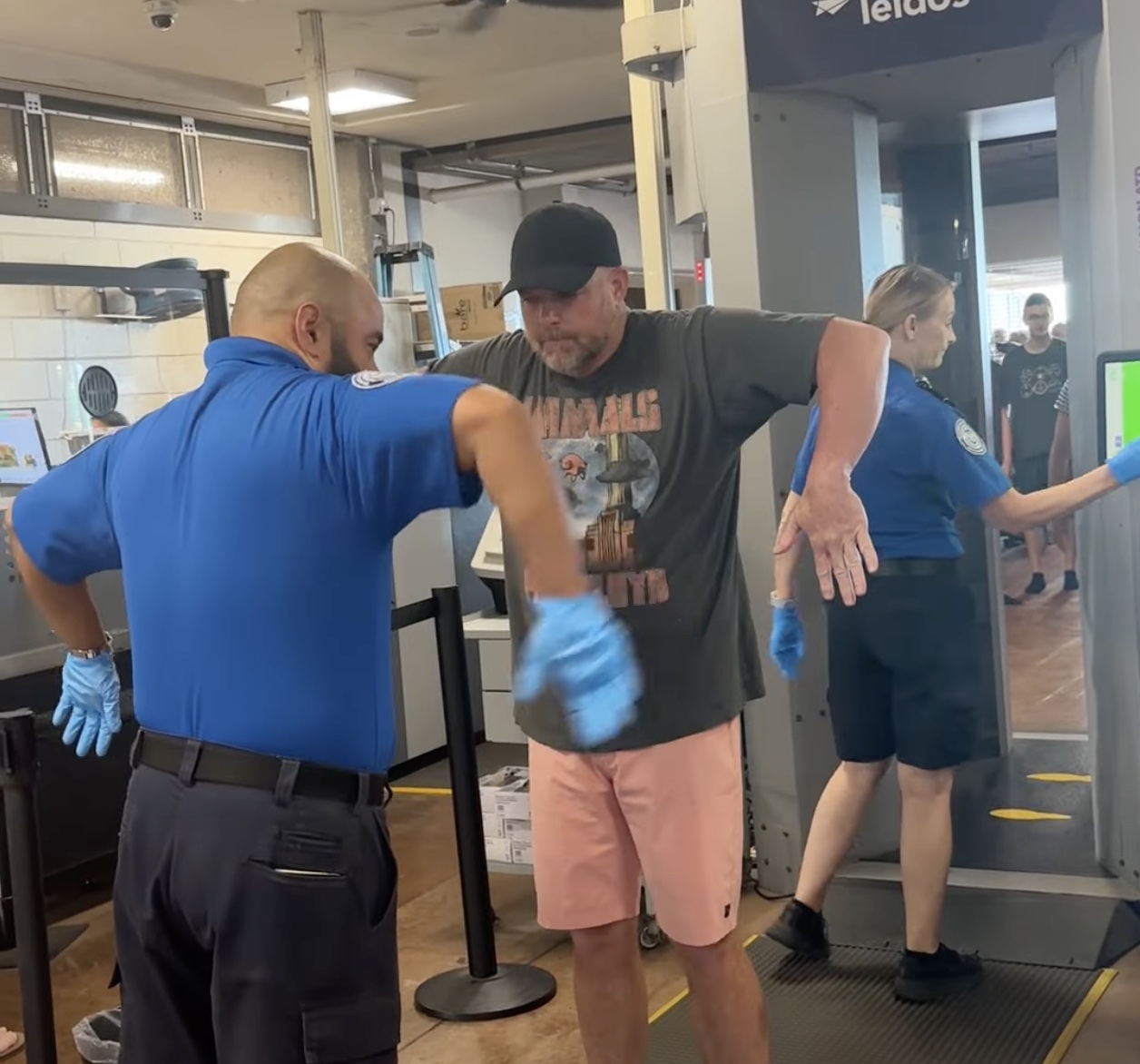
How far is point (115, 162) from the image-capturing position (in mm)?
6973

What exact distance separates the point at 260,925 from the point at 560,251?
1.24 m

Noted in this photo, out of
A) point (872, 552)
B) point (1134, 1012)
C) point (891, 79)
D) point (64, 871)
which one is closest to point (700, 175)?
point (891, 79)

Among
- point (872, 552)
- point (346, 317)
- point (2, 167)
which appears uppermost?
point (2, 167)

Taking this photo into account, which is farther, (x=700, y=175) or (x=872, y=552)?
(x=700, y=175)

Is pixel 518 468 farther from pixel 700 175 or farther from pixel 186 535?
pixel 700 175

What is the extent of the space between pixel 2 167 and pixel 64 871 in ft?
11.2

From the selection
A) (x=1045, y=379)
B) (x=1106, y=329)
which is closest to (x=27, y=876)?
(x=1106, y=329)

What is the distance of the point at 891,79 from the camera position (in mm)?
3639

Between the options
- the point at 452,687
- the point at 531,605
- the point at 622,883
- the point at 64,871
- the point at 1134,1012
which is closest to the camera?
the point at 531,605

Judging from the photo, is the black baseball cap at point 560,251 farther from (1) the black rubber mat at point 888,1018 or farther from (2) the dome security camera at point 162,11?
(2) the dome security camera at point 162,11

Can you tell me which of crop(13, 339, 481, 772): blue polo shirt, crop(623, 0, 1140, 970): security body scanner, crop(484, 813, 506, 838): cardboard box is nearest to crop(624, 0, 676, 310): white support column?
crop(623, 0, 1140, 970): security body scanner

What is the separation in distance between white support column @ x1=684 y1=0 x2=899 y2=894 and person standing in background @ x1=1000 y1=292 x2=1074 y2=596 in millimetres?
938

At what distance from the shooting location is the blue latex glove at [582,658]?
1673 mm

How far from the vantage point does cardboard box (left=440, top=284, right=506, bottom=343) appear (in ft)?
25.1
